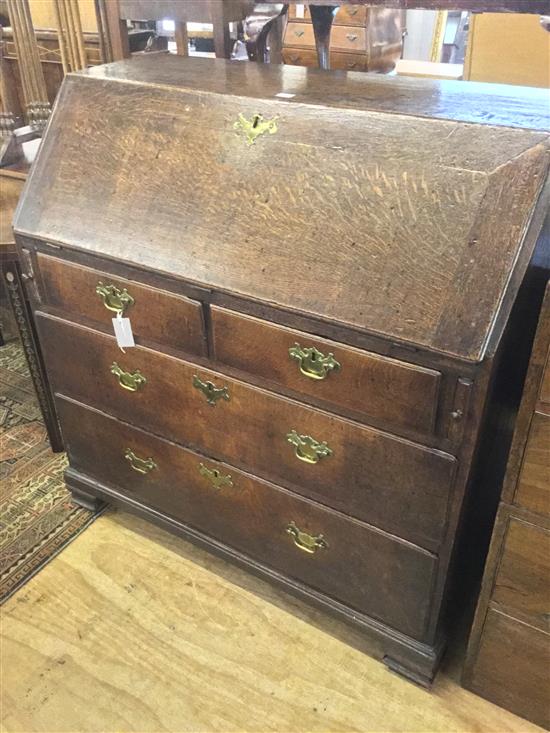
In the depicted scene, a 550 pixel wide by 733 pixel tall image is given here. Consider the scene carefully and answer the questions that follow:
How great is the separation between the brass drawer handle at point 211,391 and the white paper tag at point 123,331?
16cm

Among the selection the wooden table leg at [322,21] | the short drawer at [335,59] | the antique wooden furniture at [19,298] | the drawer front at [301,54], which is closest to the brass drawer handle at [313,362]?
the antique wooden furniture at [19,298]

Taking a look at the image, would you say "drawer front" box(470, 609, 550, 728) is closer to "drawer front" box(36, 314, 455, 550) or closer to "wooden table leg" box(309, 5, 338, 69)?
"drawer front" box(36, 314, 455, 550)

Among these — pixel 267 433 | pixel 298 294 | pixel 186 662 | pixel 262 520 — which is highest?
pixel 298 294

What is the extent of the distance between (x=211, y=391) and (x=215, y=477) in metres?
0.24

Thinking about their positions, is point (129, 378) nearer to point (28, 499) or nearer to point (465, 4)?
point (28, 499)

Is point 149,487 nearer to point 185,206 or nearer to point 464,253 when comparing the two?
point 185,206

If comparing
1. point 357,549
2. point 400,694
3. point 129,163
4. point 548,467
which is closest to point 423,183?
point 548,467

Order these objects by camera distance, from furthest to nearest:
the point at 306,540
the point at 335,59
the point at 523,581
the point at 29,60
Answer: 1. the point at 335,59
2. the point at 29,60
3. the point at 306,540
4. the point at 523,581

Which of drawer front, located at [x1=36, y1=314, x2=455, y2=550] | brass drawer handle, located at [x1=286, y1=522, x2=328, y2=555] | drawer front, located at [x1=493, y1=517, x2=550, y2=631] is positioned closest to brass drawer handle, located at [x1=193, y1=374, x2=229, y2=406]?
drawer front, located at [x1=36, y1=314, x2=455, y2=550]

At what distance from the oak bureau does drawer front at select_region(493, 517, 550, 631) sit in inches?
3.8

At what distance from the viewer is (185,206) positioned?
3.98ft

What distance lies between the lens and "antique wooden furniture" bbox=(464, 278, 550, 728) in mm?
976

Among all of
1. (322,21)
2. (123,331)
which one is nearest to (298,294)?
(123,331)

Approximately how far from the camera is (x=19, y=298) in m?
1.74
